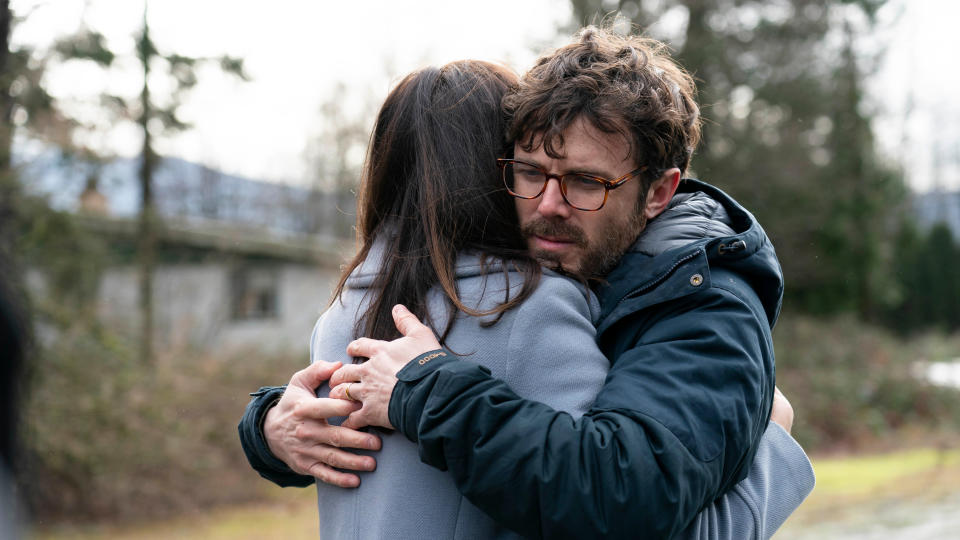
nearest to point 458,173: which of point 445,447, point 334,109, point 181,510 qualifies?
point 445,447

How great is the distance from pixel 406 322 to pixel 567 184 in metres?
0.53

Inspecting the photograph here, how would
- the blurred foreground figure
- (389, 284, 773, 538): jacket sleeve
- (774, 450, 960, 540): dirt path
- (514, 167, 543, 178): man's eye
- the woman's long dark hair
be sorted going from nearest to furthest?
the blurred foreground figure, (389, 284, 773, 538): jacket sleeve, the woman's long dark hair, (514, 167, 543, 178): man's eye, (774, 450, 960, 540): dirt path

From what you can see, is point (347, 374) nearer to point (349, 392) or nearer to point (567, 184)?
point (349, 392)

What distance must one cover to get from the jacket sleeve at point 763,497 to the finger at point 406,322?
740 mm

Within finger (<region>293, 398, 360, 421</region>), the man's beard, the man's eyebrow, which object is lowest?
finger (<region>293, 398, 360, 421</region>)

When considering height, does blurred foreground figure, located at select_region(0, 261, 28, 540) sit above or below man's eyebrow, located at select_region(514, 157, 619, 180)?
above

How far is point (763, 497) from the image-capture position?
2.06 meters

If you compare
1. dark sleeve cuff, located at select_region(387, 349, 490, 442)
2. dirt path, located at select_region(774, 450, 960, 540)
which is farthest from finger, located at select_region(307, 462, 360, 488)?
dirt path, located at select_region(774, 450, 960, 540)

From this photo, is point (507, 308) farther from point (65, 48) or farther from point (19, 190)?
point (65, 48)

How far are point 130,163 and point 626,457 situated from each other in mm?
12910

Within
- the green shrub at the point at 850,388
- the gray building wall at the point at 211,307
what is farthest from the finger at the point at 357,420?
the green shrub at the point at 850,388

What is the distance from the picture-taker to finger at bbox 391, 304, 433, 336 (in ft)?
6.15

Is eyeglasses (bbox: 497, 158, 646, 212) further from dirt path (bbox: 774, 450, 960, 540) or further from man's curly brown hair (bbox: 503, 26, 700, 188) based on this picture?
dirt path (bbox: 774, 450, 960, 540)

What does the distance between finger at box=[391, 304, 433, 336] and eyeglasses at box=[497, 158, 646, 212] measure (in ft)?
1.32
